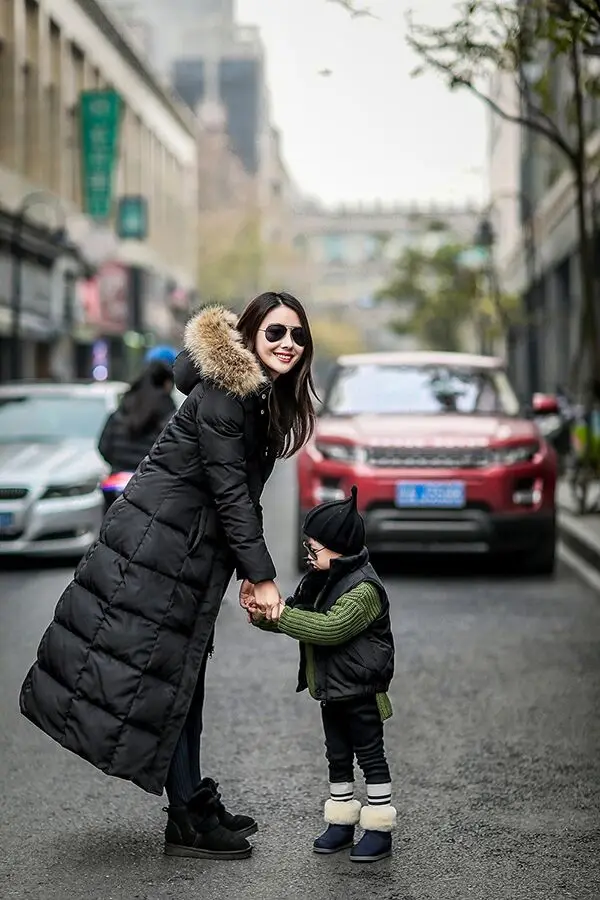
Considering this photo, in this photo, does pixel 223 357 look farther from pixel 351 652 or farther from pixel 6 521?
pixel 6 521

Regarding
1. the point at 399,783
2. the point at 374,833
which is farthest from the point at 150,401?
the point at 374,833

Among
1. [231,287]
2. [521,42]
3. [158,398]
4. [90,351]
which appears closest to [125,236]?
[90,351]

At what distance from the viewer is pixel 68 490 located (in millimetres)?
13062

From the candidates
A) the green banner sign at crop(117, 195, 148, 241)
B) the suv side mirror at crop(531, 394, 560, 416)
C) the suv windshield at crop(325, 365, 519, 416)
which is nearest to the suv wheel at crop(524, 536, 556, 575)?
the suv side mirror at crop(531, 394, 560, 416)

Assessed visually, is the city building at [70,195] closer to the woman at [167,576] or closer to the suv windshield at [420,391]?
the suv windshield at [420,391]

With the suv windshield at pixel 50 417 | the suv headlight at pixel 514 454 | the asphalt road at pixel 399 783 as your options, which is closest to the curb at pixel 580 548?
the suv headlight at pixel 514 454

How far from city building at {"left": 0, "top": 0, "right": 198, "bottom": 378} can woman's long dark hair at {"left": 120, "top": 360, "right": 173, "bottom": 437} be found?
20282 millimetres

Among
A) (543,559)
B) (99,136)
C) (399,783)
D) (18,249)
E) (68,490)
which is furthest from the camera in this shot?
(99,136)

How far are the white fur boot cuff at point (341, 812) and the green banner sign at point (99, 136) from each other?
38.2 metres

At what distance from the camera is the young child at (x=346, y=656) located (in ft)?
15.6

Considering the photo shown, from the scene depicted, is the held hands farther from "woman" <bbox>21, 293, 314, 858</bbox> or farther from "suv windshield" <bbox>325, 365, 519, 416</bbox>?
"suv windshield" <bbox>325, 365, 519, 416</bbox>

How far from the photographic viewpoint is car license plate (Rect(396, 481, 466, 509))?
11953mm

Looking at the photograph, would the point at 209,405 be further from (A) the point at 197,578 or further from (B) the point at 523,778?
(B) the point at 523,778

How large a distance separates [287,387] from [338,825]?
51.8 inches
